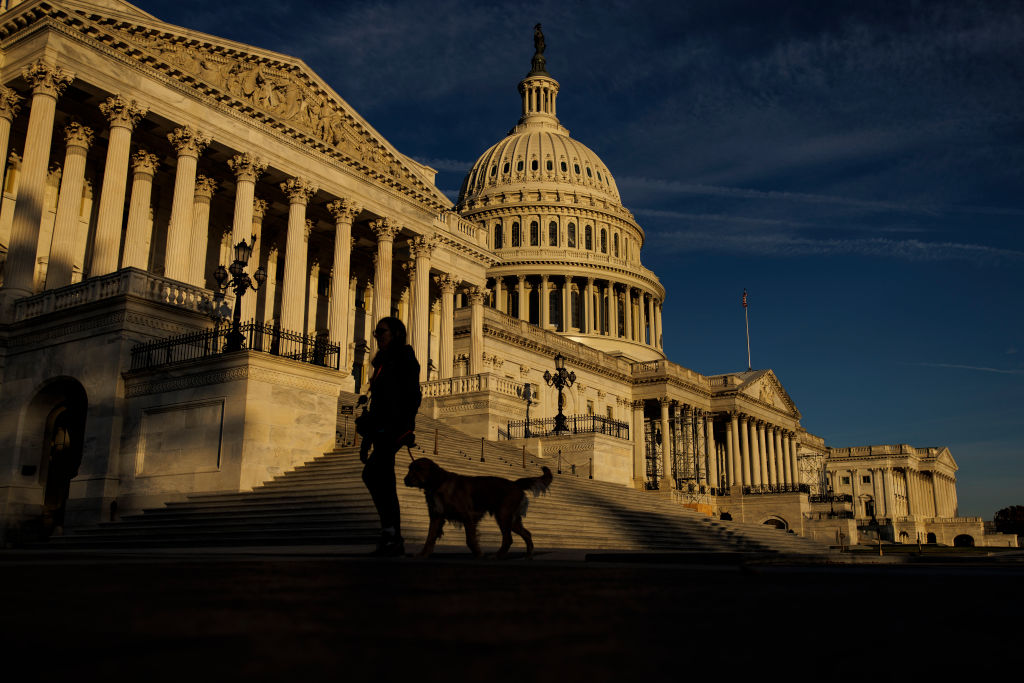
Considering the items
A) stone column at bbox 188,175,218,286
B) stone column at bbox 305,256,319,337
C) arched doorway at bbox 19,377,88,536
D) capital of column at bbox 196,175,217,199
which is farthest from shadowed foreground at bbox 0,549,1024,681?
stone column at bbox 305,256,319,337

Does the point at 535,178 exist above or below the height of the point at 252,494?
above

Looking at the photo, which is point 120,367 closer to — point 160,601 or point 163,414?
point 163,414

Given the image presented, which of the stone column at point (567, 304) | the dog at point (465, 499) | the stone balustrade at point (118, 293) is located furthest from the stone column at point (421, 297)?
the stone column at point (567, 304)

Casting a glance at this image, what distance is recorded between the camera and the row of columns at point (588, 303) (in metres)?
101

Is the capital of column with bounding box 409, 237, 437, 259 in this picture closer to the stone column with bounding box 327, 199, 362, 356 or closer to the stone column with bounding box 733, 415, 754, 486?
the stone column with bounding box 327, 199, 362, 356

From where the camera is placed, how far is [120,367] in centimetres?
2736

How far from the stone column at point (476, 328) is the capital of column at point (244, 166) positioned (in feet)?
66.6

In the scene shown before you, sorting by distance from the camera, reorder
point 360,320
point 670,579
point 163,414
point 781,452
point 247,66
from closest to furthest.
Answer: point 670,579 < point 163,414 < point 247,66 < point 360,320 < point 781,452

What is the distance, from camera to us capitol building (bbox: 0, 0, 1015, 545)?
26609 millimetres

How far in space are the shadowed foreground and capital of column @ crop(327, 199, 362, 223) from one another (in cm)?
3997

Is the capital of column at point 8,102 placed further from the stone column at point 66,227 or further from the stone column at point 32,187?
the stone column at point 66,227

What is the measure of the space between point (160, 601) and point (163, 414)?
80.3 ft

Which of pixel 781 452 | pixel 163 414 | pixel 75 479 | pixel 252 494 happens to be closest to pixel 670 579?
pixel 252 494

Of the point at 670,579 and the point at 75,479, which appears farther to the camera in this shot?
the point at 75,479
